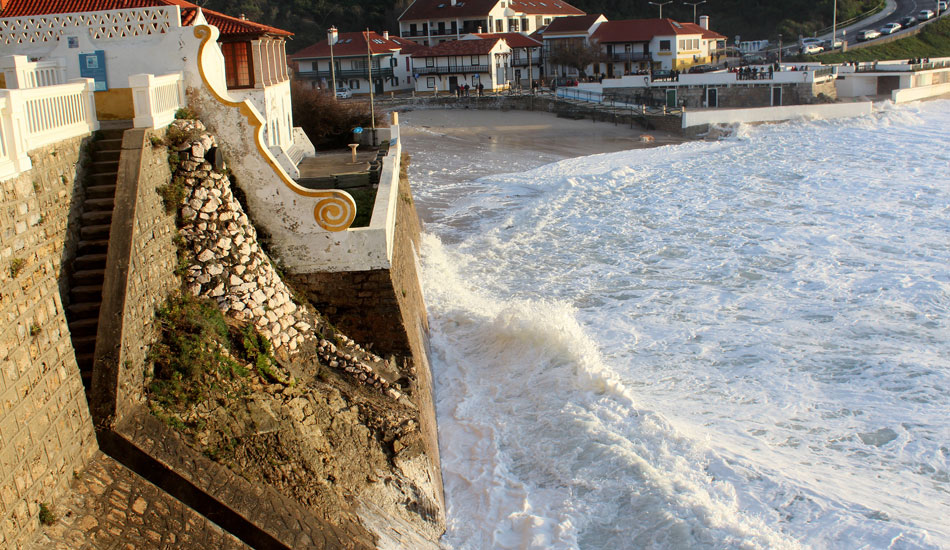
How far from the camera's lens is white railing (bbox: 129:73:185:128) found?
28.0 feet

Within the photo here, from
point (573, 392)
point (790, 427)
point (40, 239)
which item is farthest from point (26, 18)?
point (790, 427)

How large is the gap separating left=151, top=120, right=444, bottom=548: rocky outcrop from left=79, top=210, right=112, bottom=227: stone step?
3.02ft

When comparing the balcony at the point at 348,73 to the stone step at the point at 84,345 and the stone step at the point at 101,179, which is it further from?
the stone step at the point at 84,345

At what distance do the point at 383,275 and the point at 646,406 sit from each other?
362 centimetres

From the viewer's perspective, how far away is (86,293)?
A: 7.25 meters

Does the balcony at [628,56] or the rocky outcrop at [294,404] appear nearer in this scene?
the rocky outcrop at [294,404]

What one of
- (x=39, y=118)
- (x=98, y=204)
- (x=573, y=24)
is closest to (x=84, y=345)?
(x=98, y=204)

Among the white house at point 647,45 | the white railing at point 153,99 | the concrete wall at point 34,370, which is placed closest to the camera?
the concrete wall at point 34,370

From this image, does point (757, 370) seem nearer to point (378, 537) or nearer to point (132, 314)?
point (378, 537)

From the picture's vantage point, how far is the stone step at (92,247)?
24.5ft

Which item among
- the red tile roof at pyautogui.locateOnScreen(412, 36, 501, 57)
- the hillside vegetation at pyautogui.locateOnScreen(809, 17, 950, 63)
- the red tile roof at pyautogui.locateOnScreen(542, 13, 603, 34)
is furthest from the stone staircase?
the hillside vegetation at pyautogui.locateOnScreen(809, 17, 950, 63)

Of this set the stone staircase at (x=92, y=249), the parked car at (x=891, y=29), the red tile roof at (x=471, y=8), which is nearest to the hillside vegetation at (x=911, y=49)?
the parked car at (x=891, y=29)

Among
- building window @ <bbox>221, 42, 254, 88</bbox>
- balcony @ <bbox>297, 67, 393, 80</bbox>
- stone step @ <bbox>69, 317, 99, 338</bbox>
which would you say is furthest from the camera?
balcony @ <bbox>297, 67, 393, 80</bbox>

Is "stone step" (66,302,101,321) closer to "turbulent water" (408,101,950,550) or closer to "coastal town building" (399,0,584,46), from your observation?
"turbulent water" (408,101,950,550)
